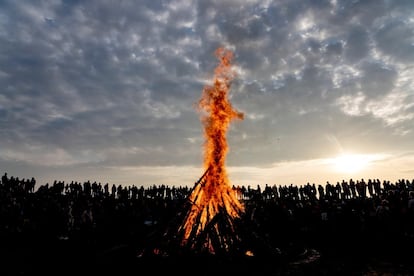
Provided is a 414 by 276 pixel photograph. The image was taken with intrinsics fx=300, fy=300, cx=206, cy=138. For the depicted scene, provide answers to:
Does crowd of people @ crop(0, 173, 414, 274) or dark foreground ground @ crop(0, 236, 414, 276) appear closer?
dark foreground ground @ crop(0, 236, 414, 276)

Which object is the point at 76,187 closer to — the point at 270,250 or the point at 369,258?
the point at 270,250

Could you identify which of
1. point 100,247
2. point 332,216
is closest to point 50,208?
point 100,247

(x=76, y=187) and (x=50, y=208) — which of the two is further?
(x=76, y=187)

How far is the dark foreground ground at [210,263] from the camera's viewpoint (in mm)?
11039

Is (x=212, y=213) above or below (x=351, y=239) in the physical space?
above

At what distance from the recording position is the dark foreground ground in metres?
11.0

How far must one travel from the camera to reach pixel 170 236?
1262cm

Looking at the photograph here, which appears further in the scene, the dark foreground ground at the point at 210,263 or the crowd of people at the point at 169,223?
the crowd of people at the point at 169,223

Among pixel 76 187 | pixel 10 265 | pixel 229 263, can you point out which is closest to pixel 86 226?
pixel 10 265

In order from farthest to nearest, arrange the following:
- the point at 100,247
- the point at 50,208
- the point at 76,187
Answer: the point at 76,187, the point at 50,208, the point at 100,247

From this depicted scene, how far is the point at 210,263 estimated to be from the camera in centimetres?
1139

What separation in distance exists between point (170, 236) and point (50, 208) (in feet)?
41.0

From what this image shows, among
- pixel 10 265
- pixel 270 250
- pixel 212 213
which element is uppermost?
pixel 212 213

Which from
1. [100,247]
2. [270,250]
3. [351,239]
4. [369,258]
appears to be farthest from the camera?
[351,239]
